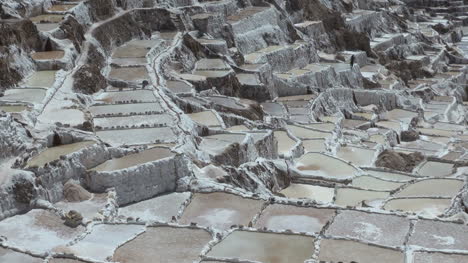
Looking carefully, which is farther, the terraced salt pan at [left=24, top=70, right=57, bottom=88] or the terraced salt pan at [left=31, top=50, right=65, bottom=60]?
the terraced salt pan at [left=31, top=50, right=65, bottom=60]

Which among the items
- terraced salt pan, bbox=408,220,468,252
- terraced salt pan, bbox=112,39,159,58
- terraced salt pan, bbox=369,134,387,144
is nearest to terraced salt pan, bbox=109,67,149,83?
terraced salt pan, bbox=112,39,159,58

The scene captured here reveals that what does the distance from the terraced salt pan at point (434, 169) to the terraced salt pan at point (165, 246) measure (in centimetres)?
1385

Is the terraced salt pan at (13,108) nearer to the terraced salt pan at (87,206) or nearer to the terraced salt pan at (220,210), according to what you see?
the terraced salt pan at (87,206)

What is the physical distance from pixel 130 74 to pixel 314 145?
316 inches

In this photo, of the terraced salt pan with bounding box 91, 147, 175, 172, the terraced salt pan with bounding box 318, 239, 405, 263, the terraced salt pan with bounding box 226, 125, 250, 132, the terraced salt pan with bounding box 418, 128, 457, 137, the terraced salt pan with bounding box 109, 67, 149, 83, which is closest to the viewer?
the terraced salt pan with bounding box 318, 239, 405, 263

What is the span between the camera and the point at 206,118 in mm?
27094

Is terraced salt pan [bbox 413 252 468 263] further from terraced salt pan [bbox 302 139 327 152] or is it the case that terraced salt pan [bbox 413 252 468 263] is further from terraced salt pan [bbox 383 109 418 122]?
terraced salt pan [bbox 383 109 418 122]

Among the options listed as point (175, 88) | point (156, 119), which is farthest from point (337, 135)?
point (156, 119)

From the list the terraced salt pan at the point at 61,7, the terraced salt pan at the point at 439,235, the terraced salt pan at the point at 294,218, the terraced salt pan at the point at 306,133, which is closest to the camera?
the terraced salt pan at the point at 439,235

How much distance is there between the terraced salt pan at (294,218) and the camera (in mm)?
17484

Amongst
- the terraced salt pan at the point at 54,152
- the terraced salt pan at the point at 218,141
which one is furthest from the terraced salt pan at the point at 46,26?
the terraced salt pan at the point at 54,152

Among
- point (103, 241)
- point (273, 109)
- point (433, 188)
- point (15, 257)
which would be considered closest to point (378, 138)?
point (273, 109)

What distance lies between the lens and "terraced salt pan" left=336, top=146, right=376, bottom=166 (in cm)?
2834

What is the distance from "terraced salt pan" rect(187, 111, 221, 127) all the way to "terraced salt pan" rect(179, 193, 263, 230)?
23.0 feet
